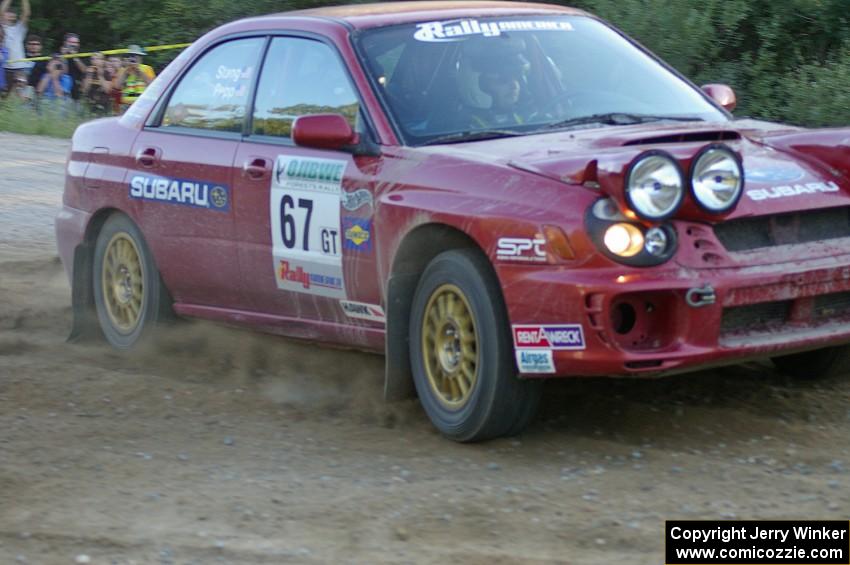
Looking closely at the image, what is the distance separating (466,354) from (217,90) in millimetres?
2296

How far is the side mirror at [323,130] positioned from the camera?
5922 millimetres

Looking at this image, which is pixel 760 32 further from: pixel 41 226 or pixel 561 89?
pixel 561 89

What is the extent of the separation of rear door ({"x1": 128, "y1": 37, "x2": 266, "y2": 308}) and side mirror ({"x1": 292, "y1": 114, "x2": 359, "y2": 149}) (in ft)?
2.68

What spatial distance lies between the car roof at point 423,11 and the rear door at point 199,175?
0.46 metres

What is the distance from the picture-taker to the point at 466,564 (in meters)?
4.18

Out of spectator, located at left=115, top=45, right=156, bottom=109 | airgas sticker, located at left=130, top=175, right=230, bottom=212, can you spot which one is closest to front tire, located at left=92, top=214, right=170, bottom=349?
airgas sticker, located at left=130, top=175, right=230, bottom=212

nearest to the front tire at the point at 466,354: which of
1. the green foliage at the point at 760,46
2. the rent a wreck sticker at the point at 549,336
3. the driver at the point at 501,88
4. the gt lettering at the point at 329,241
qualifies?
the rent a wreck sticker at the point at 549,336

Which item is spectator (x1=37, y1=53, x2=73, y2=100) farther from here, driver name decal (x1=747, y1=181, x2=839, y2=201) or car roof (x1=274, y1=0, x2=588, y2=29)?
driver name decal (x1=747, y1=181, x2=839, y2=201)

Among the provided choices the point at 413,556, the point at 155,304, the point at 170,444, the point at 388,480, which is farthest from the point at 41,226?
the point at 413,556

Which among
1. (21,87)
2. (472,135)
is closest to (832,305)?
(472,135)

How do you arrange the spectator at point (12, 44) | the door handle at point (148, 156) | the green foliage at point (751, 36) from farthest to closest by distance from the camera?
1. the spectator at point (12, 44)
2. the green foliage at point (751, 36)
3. the door handle at point (148, 156)

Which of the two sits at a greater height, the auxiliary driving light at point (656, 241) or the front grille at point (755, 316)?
the auxiliary driving light at point (656, 241)

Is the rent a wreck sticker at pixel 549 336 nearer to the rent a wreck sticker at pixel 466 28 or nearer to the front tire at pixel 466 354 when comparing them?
the front tire at pixel 466 354

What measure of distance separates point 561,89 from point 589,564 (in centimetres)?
269
